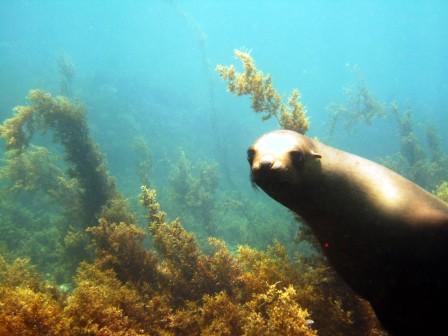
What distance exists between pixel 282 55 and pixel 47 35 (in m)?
75.9

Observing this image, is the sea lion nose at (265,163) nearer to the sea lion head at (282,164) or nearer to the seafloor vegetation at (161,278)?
the sea lion head at (282,164)

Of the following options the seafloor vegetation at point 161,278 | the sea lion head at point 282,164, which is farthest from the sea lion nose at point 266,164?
the seafloor vegetation at point 161,278

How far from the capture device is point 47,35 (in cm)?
11069

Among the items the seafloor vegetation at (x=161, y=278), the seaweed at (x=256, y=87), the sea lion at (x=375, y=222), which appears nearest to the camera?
the sea lion at (x=375, y=222)

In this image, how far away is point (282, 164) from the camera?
2053 mm

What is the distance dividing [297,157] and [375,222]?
0.67 m

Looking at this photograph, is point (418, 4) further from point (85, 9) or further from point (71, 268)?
point (71, 268)

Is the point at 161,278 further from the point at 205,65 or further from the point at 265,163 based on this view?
the point at 205,65

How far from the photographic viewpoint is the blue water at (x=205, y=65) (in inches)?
1212

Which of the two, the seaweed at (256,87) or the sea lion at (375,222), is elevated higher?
the seaweed at (256,87)

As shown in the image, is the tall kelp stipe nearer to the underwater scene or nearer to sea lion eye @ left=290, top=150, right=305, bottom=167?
the underwater scene

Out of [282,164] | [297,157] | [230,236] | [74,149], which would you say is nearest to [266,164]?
[282,164]

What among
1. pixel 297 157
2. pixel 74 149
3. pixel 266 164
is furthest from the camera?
pixel 74 149

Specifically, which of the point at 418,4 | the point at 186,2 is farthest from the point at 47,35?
the point at 418,4
